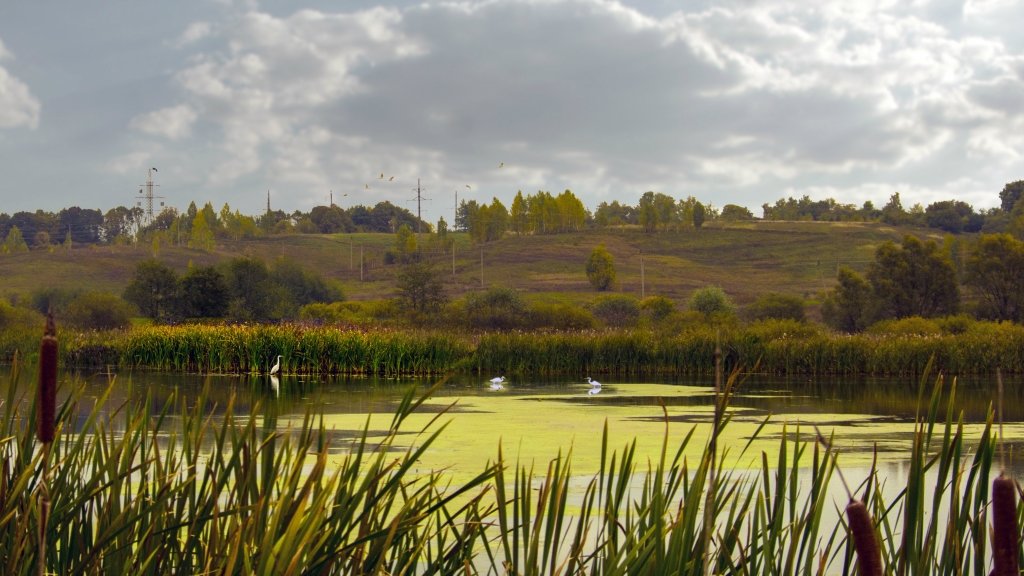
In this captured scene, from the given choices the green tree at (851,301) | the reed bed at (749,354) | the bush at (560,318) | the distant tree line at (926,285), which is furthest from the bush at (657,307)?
the reed bed at (749,354)

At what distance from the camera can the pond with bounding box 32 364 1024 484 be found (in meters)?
10.3

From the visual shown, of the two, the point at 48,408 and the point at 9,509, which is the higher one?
the point at 48,408

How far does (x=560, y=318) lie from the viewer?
47.3 metres

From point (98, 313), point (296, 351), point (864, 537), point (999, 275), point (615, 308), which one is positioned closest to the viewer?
point (864, 537)

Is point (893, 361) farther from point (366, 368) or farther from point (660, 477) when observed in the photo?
point (660, 477)

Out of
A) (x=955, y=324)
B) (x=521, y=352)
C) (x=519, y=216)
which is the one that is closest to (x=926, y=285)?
(x=955, y=324)

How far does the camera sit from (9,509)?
8.13ft

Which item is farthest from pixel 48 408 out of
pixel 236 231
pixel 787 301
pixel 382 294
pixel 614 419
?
pixel 236 231

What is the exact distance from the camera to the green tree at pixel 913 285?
54562 millimetres

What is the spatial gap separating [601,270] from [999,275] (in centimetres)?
3837

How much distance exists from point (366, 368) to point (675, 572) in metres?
23.3

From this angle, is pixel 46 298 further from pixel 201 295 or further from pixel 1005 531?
pixel 1005 531

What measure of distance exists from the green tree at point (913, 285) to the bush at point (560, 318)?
15.4 metres

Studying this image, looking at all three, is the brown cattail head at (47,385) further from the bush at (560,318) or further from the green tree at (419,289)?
the green tree at (419,289)
